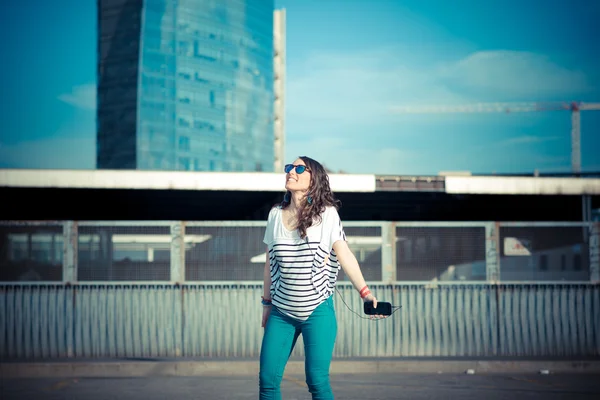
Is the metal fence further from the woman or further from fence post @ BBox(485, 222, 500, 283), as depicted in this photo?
the woman

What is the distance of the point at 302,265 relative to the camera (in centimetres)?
491

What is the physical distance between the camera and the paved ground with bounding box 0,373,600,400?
367 inches

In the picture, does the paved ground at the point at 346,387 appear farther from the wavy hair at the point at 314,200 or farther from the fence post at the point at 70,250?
the wavy hair at the point at 314,200

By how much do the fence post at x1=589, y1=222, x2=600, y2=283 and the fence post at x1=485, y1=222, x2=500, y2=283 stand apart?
1.48m

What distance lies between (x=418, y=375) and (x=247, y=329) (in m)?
2.75

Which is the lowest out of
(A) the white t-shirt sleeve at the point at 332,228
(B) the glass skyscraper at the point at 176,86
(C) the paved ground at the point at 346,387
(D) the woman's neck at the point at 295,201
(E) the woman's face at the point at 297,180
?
(C) the paved ground at the point at 346,387

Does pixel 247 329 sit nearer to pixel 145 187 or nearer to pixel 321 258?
pixel 145 187

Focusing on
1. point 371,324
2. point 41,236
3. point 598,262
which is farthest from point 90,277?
point 598,262

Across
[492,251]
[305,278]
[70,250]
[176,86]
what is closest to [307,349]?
[305,278]

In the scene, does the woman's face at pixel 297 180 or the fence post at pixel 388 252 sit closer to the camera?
the woman's face at pixel 297 180

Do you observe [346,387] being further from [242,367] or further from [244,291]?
[244,291]

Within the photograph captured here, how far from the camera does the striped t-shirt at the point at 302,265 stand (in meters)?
4.88

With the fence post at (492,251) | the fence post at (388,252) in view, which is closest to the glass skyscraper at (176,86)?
the fence post at (388,252)

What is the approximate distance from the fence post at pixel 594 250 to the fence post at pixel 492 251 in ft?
4.85
